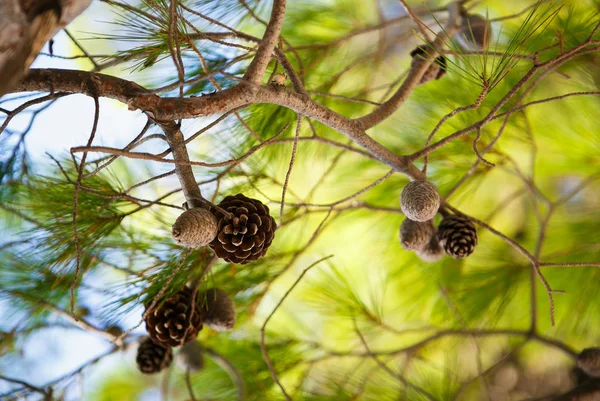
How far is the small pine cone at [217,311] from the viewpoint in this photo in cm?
61

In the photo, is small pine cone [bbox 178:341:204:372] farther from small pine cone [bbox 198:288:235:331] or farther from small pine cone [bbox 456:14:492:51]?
small pine cone [bbox 456:14:492:51]

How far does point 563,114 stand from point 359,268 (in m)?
0.55

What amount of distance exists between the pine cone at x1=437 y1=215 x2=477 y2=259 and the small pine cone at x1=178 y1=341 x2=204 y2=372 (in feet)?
1.33

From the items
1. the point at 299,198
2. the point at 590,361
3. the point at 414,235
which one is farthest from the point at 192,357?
the point at 590,361

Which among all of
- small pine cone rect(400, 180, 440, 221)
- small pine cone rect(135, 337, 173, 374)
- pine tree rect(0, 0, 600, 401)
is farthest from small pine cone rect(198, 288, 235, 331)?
small pine cone rect(400, 180, 440, 221)

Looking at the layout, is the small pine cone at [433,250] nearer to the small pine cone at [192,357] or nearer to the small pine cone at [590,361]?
the small pine cone at [590,361]

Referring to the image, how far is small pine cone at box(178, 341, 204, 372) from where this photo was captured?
0.75m

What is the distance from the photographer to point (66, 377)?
2.46ft

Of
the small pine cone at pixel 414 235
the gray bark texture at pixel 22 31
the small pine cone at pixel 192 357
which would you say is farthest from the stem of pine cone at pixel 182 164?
the small pine cone at pixel 192 357

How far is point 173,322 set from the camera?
0.56 metres

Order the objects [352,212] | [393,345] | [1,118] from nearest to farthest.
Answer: [1,118]
[352,212]
[393,345]

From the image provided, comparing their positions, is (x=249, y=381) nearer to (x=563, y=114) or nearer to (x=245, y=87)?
(x=245, y=87)

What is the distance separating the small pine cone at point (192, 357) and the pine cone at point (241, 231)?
Result: 1.06ft

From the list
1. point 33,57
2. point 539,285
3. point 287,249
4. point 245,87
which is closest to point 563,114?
point 539,285
